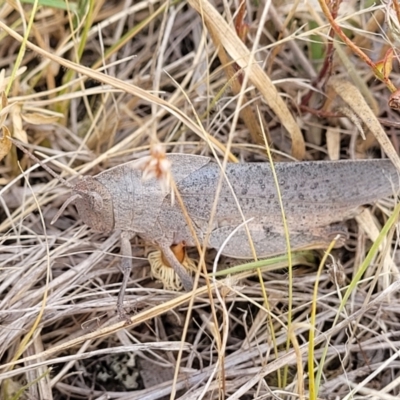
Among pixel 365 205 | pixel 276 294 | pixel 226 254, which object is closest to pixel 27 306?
pixel 226 254

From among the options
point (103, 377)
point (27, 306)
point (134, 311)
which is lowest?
point (103, 377)

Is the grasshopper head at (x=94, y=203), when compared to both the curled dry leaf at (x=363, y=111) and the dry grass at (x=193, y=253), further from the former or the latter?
→ the curled dry leaf at (x=363, y=111)

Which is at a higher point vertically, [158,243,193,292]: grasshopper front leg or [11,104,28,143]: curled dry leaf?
[11,104,28,143]: curled dry leaf

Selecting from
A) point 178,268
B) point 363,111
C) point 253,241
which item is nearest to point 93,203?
point 178,268

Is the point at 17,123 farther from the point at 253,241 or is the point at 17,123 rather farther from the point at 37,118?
the point at 253,241

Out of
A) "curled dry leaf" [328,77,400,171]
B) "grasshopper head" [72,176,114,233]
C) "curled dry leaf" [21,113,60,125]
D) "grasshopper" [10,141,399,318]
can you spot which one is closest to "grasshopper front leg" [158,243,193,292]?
"grasshopper" [10,141,399,318]

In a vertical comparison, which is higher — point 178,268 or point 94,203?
point 94,203

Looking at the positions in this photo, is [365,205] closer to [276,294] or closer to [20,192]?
[276,294]

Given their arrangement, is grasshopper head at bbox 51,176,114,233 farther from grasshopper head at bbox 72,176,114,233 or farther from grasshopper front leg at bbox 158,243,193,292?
grasshopper front leg at bbox 158,243,193,292
